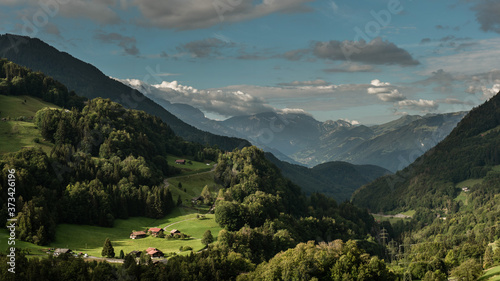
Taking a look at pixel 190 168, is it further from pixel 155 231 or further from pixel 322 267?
pixel 322 267

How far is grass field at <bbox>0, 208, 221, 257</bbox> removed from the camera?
89850 mm

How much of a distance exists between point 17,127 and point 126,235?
7858 cm

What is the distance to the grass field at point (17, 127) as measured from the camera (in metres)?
140

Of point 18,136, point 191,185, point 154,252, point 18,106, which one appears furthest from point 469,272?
point 18,106

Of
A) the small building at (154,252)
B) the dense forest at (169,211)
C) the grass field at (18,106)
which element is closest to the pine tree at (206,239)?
the dense forest at (169,211)

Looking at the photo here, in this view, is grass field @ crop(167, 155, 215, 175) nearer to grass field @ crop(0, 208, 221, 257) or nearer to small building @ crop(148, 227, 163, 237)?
grass field @ crop(0, 208, 221, 257)

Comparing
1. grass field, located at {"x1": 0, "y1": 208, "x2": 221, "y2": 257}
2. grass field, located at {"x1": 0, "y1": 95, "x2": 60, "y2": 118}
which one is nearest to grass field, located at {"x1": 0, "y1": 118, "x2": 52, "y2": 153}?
grass field, located at {"x1": 0, "y1": 95, "x2": 60, "y2": 118}

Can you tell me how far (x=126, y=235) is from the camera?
108 meters

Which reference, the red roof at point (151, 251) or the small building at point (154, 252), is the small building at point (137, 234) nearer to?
the red roof at point (151, 251)

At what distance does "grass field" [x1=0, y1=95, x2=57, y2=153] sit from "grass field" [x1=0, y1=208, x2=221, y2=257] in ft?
162

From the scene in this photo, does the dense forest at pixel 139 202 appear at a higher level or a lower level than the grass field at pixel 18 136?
lower

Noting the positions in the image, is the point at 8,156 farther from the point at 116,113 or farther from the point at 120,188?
the point at 116,113

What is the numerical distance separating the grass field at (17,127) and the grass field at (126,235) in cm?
4949

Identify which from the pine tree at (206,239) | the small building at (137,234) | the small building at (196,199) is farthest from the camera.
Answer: the small building at (196,199)
